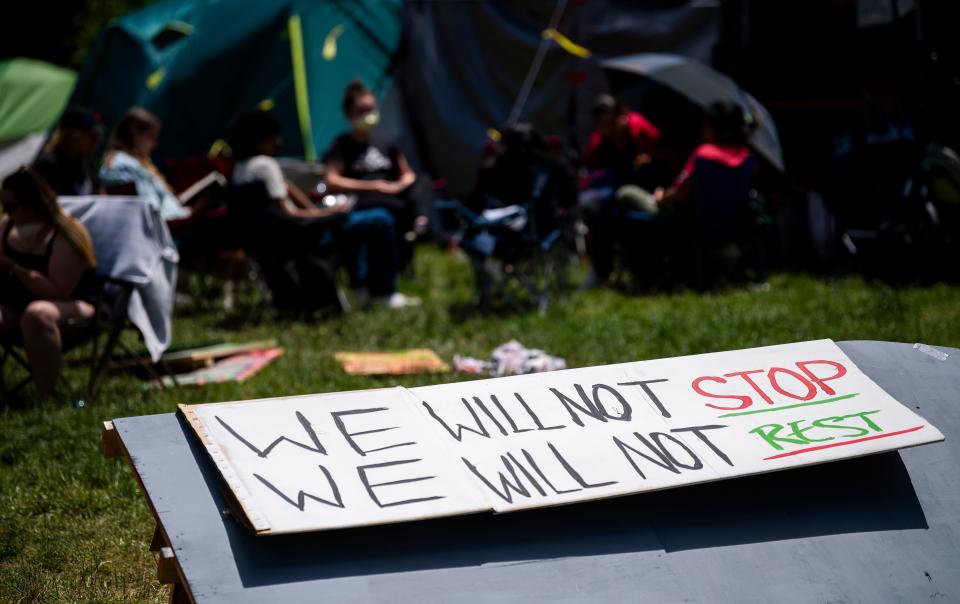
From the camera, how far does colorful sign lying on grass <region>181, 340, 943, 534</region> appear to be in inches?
92.6

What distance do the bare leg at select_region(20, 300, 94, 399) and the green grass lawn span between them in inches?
6.0

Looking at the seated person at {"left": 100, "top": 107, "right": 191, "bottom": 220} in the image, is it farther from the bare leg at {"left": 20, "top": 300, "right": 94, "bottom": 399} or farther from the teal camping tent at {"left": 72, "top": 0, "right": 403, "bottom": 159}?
the teal camping tent at {"left": 72, "top": 0, "right": 403, "bottom": 159}

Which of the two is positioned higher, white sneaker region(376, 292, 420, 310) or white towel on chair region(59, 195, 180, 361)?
white towel on chair region(59, 195, 180, 361)

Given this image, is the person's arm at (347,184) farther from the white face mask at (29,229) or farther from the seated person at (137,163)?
the white face mask at (29,229)

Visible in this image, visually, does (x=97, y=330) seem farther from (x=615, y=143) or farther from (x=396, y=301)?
(x=615, y=143)

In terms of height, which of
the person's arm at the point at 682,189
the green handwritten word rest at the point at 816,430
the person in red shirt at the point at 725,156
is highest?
the green handwritten word rest at the point at 816,430

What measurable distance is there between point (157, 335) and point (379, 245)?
2.67 metres

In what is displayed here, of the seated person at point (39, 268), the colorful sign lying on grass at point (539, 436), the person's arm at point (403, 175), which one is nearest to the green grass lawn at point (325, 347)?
the seated person at point (39, 268)

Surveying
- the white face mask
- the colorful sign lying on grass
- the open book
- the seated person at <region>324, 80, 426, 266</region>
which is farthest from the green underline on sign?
the open book

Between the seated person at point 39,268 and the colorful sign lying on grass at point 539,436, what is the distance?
2675mm

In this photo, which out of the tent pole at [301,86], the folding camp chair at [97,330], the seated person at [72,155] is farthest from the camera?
the tent pole at [301,86]

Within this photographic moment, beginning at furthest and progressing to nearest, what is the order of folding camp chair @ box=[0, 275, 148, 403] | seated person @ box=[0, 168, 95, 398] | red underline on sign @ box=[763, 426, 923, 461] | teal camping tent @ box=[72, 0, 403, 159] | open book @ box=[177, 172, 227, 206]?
teal camping tent @ box=[72, 0, 403, 159] → open book @ box=[177, 172, 227, 206] → folding camp chair @ box=[0, 275, 148, 403] → seated person @ box=[0, 168, 95, 398] → red underline on sign @ box=[763, 426, 923, 461]

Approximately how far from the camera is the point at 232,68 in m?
10.6

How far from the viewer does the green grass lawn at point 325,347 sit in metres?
3.42
